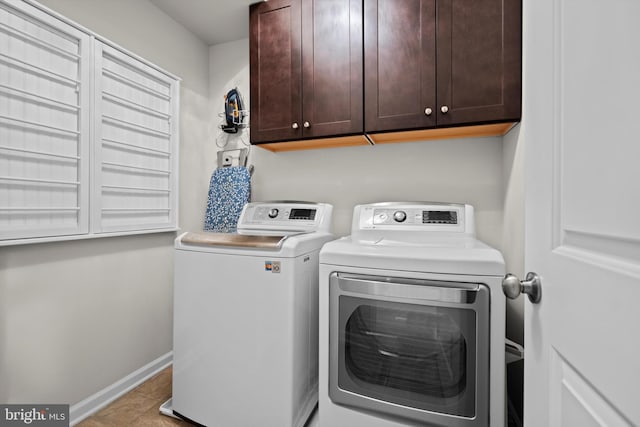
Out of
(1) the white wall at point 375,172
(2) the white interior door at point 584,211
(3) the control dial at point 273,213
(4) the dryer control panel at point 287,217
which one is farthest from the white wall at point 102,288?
(2) the white interior door at point 584,211

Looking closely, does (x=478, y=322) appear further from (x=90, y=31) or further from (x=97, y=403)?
(x=90, y=31)

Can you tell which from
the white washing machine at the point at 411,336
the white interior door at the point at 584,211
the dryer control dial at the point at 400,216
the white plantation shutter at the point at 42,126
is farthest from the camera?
the dryer control dial at the point at 400,216

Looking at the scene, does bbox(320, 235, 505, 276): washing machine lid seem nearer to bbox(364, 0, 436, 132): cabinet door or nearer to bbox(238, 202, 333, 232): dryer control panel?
bbox(238, 202, 333, 232): dryer control panel

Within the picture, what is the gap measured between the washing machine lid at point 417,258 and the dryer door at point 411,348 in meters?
0.05

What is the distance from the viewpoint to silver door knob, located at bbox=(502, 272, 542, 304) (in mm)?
592

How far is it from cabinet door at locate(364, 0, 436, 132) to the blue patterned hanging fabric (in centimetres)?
106

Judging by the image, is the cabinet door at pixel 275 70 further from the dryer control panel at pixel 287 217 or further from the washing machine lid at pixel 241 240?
the washing machine lid at pixel 241 240

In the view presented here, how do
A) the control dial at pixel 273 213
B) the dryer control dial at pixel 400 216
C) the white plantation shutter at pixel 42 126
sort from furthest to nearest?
1. the control dial at pixel 273 213
2. the dryer control dial at pixel 400 216
3. the white plantation shutter at pixel 42 126

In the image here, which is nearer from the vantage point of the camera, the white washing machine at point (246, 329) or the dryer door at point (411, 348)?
the dryer door at point (411, 348)

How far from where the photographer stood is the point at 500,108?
1425 mm

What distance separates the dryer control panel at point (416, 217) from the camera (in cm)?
159

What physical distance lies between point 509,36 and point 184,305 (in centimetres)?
205

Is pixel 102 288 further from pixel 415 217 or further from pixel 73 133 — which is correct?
pixel 415 217

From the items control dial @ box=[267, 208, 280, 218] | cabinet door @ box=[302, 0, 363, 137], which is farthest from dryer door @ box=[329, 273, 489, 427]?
cabinet door @ box=[302, 0, 363, 137]
